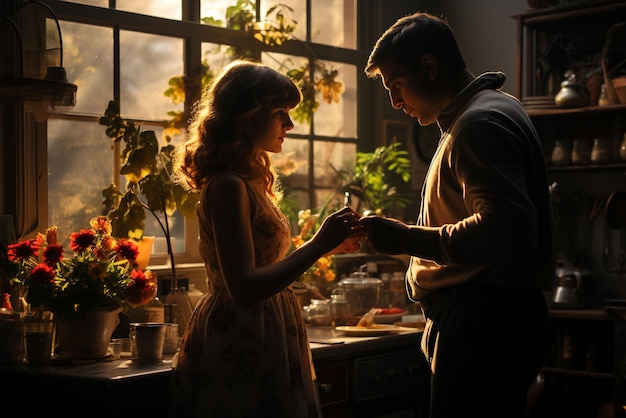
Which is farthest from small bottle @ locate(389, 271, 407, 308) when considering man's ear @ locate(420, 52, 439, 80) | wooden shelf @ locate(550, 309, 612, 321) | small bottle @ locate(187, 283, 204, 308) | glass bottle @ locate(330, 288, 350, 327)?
man's ear @ locate(420, 52, 439, 80)

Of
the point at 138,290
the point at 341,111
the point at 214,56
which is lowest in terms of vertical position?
the point at 138,290

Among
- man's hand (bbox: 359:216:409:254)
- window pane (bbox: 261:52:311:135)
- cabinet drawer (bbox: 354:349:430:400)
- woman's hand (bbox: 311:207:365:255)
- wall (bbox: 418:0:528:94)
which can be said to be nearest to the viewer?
man's hand (bbox: 359:216:409:254)

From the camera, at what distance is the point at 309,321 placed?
13.1 ft

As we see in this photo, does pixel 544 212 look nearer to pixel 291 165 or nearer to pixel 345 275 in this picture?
pixel 291 165

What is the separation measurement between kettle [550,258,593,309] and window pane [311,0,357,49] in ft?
5.21

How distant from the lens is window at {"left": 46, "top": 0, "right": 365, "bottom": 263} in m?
3.58

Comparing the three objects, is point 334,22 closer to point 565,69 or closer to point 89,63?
point 565,69

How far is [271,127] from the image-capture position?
248cm

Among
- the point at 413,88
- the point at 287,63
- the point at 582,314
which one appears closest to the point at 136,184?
the point at 287,63

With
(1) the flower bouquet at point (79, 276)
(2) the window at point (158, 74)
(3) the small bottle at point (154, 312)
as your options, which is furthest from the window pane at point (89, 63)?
(3) the small bottle at point (154, 312)

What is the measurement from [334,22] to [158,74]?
121cm

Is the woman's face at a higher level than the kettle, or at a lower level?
higher

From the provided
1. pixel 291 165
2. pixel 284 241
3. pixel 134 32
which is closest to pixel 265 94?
pixel 284 241

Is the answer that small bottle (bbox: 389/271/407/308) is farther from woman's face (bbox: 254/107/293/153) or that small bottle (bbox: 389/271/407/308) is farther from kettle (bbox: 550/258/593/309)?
woman's face (bbox: 254/107/293/153)
